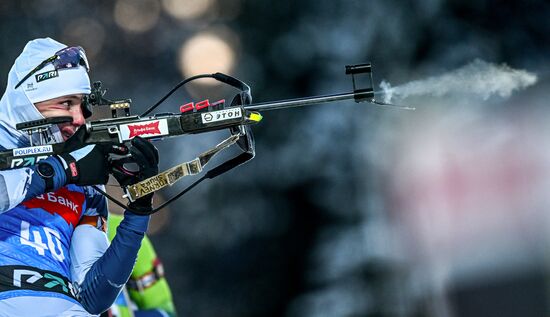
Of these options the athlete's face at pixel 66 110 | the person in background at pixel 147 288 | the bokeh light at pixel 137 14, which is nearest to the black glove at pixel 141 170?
the athlete's face at pixel 66 110

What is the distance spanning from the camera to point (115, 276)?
3.12 meters

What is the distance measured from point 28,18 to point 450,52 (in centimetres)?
278

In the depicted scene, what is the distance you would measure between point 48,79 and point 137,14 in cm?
285

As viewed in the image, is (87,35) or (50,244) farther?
(87,35)

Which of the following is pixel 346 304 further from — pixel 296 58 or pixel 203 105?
pixel 203 105

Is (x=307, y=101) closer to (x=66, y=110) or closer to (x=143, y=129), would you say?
(x=143, y=129)

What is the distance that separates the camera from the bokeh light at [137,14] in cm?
595

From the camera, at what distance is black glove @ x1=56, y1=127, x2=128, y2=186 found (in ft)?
9.88

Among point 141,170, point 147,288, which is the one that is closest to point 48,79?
point 141,170

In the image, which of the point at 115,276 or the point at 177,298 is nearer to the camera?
the point at 115,276

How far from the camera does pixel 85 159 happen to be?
9.93 feet

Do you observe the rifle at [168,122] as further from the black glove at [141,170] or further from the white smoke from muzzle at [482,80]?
the white smoke from muzzle at [482,80]

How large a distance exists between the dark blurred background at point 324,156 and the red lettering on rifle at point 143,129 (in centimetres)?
263

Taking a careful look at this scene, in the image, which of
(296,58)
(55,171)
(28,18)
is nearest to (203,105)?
(55,171)
